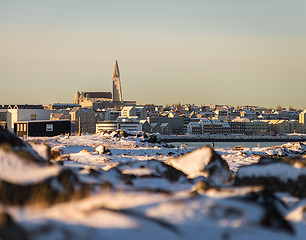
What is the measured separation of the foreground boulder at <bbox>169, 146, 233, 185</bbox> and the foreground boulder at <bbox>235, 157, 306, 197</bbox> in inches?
59.9

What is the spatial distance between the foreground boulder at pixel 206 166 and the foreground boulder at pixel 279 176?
1521 mm

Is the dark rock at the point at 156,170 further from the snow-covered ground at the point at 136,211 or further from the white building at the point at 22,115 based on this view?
the white building at the point at 22,115

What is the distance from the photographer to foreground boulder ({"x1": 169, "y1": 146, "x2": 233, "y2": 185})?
11.2 metres

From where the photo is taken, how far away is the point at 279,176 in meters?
9.36

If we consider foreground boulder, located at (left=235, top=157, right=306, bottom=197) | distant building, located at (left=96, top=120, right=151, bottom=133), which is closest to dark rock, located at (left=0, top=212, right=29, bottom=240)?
foreground boulder, located at (left=235, top=157, right=306, bottom=197)

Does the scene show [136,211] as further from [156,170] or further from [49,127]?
[49,127]

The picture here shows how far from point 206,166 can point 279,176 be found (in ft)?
7.82

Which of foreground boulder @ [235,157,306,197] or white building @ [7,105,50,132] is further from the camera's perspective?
white building @ [7,105,50,132]

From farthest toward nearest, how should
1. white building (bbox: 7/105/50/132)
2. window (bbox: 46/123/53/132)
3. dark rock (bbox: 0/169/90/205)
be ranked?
window (bbox: 46/123/53/132), white building (bbox: 7/105/50/132), dark rock (bbox: 0/169/90/205)

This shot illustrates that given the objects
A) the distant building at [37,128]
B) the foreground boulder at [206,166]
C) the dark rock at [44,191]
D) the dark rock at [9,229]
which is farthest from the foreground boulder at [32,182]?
the distant building at [37,128]

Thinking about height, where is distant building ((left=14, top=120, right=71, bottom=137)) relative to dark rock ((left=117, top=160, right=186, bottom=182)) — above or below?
Result: below

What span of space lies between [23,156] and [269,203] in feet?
13.1

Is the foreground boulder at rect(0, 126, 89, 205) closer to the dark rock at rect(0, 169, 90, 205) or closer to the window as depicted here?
the dark rock at rect(0, 169, 90, 205)

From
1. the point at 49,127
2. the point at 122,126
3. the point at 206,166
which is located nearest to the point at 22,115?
the point at 49,127
